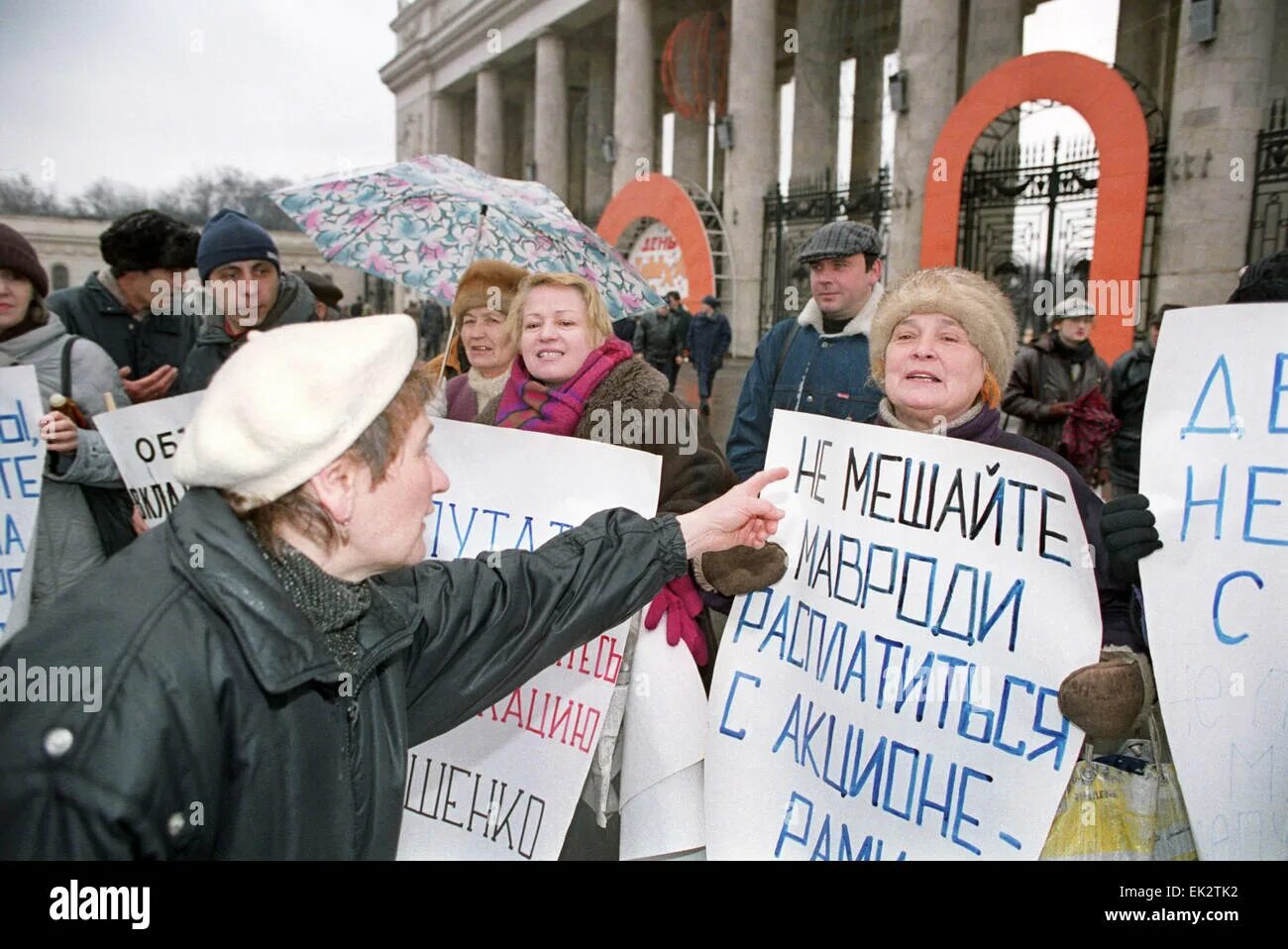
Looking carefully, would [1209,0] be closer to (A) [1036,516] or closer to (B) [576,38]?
(A) [1036,516]

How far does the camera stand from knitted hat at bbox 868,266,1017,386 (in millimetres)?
2168

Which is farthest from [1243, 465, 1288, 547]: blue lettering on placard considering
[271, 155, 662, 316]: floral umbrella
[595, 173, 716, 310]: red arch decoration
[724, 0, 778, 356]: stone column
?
[724, 0, 778, 356]: stone column

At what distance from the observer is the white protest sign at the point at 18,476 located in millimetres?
3043

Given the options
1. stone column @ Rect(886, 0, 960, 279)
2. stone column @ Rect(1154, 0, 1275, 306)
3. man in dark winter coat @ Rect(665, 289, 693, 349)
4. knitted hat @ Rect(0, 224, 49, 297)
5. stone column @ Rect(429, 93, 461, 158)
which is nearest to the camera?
knitted hat @ Rect(0, 224, 49, 297)

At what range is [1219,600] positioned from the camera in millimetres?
1792

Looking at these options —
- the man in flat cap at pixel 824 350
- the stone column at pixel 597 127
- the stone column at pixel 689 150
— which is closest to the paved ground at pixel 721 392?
the man in flat cap at pixel 824 350

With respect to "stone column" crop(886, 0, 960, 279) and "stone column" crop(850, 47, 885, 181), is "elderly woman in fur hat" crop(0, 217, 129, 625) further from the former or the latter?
"stone column" crop(850, 47, 885, 181)

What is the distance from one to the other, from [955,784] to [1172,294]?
36.8 feet

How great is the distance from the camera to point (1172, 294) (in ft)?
36.8

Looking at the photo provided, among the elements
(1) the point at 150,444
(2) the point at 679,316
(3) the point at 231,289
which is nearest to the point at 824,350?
(3) the point at 231,289

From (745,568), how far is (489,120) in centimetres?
3138

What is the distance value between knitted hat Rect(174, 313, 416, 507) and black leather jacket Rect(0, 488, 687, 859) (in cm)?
7

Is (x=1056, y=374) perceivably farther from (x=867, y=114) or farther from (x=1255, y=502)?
(x=867, y=114)

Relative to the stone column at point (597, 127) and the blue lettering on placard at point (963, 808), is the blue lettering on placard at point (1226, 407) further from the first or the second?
the stone column at point (597, 127)
